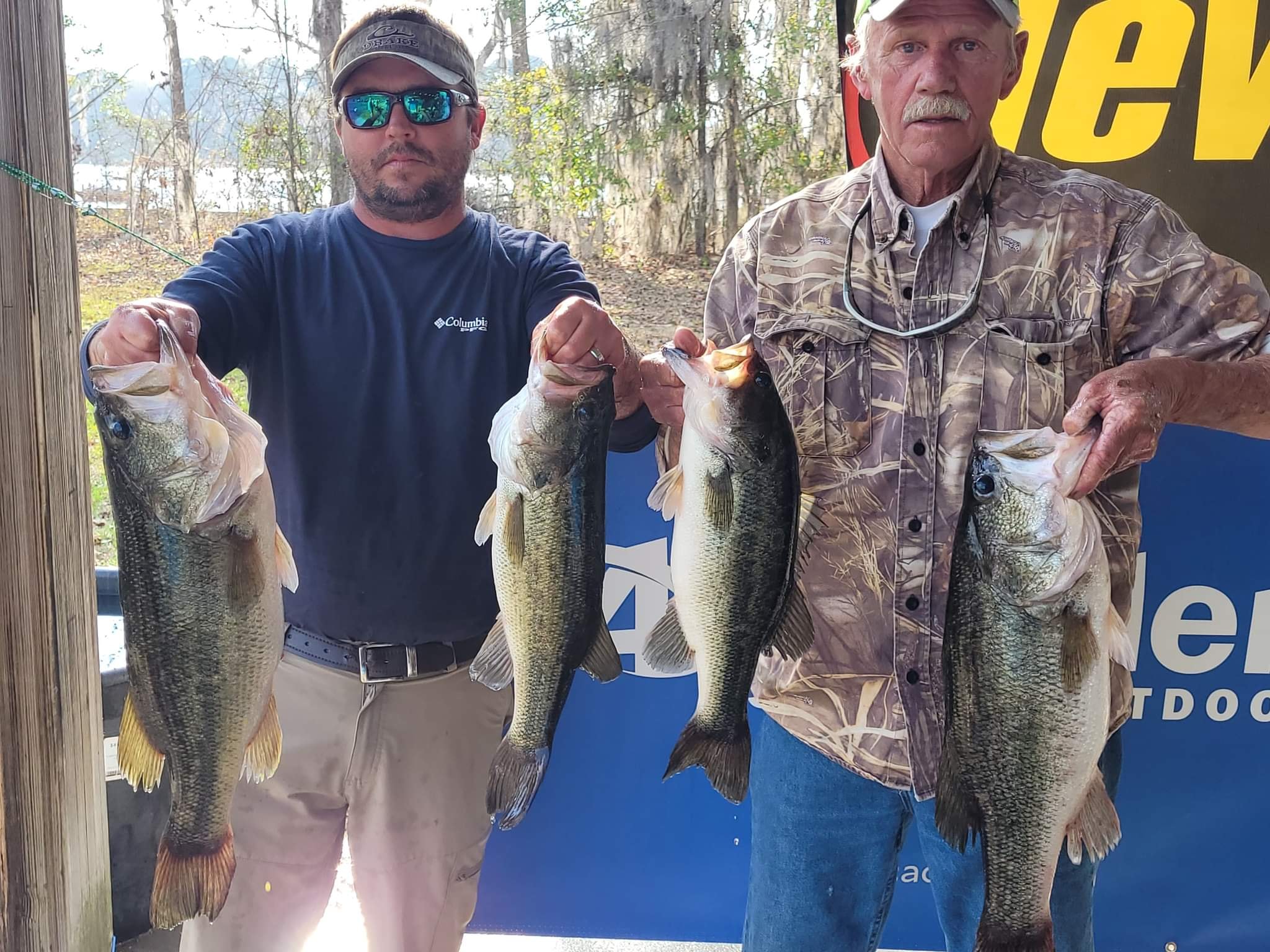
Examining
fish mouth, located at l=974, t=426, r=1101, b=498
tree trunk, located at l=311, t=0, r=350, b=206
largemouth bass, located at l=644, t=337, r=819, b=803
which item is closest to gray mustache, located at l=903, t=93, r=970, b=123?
largemouth bass, located at l=644, t=337, r=819, b=803

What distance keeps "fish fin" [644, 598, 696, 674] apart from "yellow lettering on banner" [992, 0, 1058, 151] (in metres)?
2.51

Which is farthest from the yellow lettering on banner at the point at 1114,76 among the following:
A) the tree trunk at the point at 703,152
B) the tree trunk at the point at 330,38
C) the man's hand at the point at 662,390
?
the tree trunk at the point at 330,38

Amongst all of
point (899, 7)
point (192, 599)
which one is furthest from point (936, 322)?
point (192, 599)

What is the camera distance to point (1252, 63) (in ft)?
11.8

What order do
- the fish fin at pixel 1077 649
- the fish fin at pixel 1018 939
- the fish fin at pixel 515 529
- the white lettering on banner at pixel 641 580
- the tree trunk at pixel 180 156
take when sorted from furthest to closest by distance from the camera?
the tree trunk at pixel 180 156 → the white lettering on banner at pixel 641 580 → the fish fin at pixel 515 529 → the fish fin at pixel 1018 939 → the fish fin at pixel 1077 649

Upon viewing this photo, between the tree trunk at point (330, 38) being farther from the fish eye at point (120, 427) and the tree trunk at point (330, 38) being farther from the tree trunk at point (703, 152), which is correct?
the fish eye at point (120, 427)

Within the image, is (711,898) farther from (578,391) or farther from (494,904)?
(578,391)

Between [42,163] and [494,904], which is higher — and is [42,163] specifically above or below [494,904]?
A: above

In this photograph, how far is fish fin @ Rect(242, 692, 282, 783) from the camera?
80.4 inches

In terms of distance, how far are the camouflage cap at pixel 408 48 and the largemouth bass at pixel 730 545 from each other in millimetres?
1113

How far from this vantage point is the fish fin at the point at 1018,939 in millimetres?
1942

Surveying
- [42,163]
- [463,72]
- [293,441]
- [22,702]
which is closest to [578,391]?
[293,441]

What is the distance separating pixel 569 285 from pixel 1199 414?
149 cm

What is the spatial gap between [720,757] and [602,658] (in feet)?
1.11
